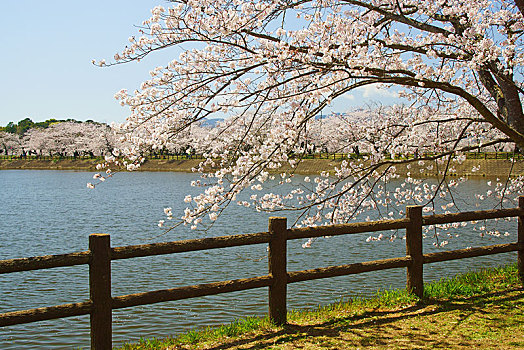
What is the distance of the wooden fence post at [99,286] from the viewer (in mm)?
4520

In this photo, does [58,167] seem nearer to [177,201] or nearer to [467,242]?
[177,201]

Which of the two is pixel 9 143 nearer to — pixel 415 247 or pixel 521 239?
pixel 415 247

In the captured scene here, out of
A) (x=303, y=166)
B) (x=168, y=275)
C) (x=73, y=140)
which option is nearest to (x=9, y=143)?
(x=73, y=140)

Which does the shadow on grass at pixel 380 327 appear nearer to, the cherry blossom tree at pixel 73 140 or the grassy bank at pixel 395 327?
the grassy bank at pixel 395 327

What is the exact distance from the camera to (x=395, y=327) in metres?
5.41

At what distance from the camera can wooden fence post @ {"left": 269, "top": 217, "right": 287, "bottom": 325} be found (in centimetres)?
533

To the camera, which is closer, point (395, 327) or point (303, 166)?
point (395, 327)

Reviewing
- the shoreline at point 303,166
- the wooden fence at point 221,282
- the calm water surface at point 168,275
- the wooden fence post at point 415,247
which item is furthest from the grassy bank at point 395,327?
the shoreline at point 303,166

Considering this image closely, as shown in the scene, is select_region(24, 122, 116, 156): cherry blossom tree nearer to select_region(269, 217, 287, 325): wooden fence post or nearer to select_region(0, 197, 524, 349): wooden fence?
select_region(0, 197, 524, 349): wooden fence

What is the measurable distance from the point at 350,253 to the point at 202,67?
27.2ft

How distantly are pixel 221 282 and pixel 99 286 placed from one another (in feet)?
4.19

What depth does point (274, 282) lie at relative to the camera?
5.35 metres

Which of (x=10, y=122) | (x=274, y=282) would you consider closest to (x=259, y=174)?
(x=274, y=282)

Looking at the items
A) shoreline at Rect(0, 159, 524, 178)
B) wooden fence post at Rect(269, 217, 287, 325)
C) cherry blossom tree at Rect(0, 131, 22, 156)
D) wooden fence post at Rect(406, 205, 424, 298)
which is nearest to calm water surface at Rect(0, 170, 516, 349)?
wooden fence post at Rect(269, 217, 287, 325)
